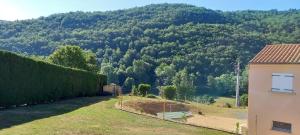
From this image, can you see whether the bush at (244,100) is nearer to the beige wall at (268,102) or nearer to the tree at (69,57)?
the tree at (69,57)

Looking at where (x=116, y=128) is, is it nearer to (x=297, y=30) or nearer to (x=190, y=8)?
(x=297, y=30)

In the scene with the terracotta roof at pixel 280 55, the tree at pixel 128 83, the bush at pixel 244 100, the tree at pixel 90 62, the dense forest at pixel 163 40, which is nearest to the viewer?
the terracotta roof at pixel 280 55

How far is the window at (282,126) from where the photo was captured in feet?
64.0

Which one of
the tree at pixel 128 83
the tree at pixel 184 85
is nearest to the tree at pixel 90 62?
the tree at pixel 184 85

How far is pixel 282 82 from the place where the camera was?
1991 centimetres

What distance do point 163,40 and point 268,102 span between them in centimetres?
8584

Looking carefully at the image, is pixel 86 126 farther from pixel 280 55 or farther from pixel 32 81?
pixel 32 81

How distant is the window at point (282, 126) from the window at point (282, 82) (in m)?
1.65

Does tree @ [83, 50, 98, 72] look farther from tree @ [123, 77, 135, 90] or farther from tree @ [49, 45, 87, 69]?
tree @ [123, 77, 135, 90]

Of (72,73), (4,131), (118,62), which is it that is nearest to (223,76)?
(118,62)

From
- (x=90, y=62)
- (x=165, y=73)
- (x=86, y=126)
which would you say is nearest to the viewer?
(x=86, y=126)

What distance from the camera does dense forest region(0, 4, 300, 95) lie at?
306 ft

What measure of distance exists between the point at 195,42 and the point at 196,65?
10.3m


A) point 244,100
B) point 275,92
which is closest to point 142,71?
point 244,100
